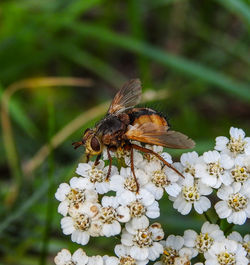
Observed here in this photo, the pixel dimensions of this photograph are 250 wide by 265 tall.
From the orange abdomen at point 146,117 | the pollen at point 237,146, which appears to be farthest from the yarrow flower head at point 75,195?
the pollen at point 237,146

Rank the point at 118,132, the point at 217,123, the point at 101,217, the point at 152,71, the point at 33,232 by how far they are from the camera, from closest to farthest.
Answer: the point at 101,217
the point at 118,132
the point at 33,232
the point at 217,123
the point at 152,71

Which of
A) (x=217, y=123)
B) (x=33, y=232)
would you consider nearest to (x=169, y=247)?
(x=33, y=232)

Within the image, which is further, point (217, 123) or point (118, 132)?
point (217, 123)

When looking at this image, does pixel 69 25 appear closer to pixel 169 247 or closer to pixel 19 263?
pixel 19 263

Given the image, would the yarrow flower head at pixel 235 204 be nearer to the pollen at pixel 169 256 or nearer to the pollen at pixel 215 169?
the pollen at pixel 215 169

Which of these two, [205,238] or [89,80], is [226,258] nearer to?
[205,238]

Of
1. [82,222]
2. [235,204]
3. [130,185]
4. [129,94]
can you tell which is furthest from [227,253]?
[129,94]
